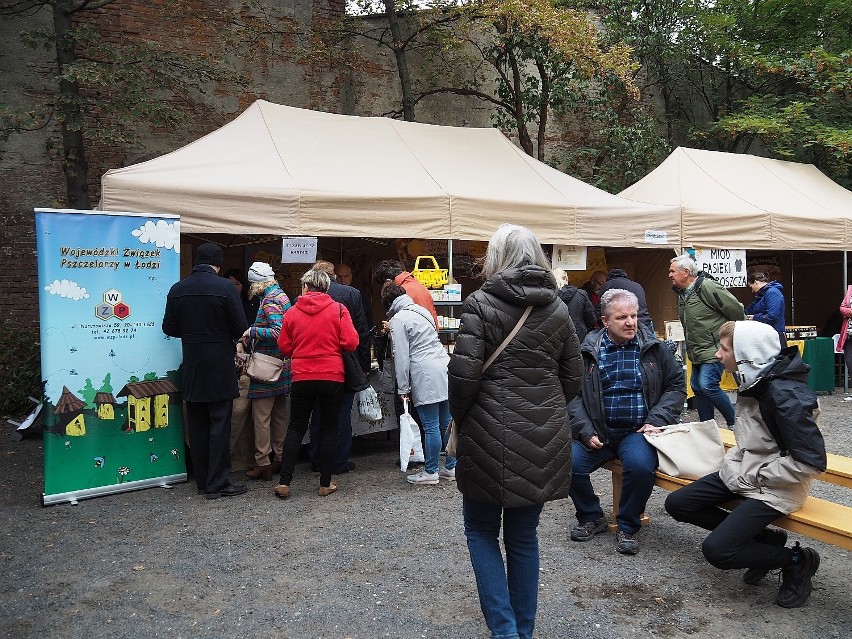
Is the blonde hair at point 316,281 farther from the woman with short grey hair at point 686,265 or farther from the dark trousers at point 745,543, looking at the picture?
the woman with short grey hair at point 686,265

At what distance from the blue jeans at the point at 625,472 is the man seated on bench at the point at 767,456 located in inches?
19.8

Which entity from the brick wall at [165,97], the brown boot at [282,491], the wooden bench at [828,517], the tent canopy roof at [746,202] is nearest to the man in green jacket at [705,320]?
the tent canopy roof at [746,202]

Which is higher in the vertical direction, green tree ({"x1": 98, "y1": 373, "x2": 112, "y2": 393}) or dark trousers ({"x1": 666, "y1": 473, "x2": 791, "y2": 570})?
green tree ({"x1": 98, "y1": 373, "x2": 112, "y2": 393})

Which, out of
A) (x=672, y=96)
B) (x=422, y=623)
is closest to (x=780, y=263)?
(x=672, y=96)

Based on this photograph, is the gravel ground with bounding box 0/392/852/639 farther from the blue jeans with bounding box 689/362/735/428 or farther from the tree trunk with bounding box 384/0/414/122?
the tree trunk with bounding box 384/0/414/122

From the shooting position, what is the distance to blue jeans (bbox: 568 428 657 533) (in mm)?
3998

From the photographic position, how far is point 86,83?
8.52 metres

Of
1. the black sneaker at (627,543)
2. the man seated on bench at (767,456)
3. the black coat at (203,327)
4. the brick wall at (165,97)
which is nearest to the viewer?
the man seated on bench at (767,456)

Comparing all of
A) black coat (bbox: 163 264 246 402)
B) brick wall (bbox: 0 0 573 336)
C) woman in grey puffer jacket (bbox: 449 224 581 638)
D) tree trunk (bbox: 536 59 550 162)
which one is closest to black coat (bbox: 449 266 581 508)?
woman in grey puffer jacket (bbox: 449 224 581 638)

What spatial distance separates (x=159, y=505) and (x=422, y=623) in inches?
104

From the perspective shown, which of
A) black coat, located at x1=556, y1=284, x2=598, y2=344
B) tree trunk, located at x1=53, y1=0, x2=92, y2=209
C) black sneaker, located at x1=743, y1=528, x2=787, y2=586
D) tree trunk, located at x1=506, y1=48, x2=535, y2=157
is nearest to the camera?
black sneaker, located at x1=743, y1=528, x2=787, y2=586

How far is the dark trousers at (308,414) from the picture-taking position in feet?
16.8

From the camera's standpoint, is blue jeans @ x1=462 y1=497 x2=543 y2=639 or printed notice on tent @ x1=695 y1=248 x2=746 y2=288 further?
printed notice on tent @ x1=695 y1=248 x2=746 y2=288

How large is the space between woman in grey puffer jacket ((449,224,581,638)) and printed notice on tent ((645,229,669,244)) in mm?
Answer: 5819
